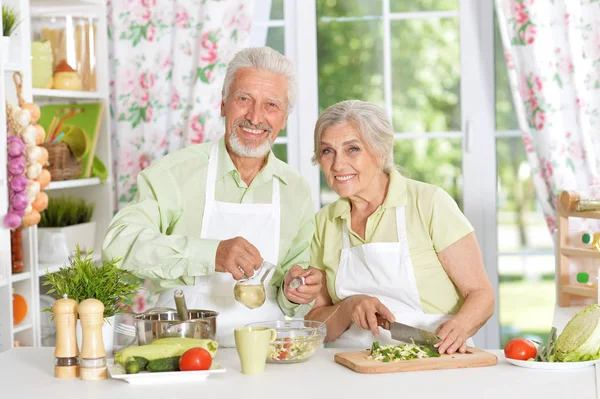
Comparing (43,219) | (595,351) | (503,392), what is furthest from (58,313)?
(43,219)

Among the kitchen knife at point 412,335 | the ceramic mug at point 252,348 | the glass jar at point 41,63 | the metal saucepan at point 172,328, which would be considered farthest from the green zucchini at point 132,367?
the glass jar at point 41,63

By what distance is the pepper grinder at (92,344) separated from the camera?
2039 mm

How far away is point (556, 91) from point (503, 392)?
202 cm

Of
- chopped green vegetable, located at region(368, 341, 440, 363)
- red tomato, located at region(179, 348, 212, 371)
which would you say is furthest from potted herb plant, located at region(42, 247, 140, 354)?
chopped green vegetable, located at region(368, 341, 440, 363)

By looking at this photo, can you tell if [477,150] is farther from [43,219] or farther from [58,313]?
[58,313]

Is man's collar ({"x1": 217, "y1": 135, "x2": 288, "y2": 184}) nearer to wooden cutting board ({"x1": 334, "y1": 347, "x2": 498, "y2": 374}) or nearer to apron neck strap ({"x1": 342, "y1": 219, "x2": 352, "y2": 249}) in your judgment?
apron neck strap ({"x1": 342, "y1": 219, "x2": 352, "y2": 249})

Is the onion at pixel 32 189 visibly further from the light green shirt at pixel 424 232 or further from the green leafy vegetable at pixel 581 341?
the green leafy vegetable at pixel 581 341

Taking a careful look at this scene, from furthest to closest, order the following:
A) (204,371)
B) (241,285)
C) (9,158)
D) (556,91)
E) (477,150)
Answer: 1. (477,150)
2. (556,91)
3. (9,158)
4. (241,285)
5. (204,371)

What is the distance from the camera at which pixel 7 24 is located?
3.17 m

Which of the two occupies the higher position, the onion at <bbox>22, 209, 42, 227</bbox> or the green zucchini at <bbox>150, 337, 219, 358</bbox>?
the onion at <bbox>22, 209, 42, 227</bbox>

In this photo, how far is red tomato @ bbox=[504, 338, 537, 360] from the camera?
82.9 inches

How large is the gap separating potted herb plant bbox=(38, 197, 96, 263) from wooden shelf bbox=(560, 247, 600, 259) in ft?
6.40

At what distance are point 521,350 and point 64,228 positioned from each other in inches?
84.2

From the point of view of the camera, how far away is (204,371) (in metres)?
2.02
